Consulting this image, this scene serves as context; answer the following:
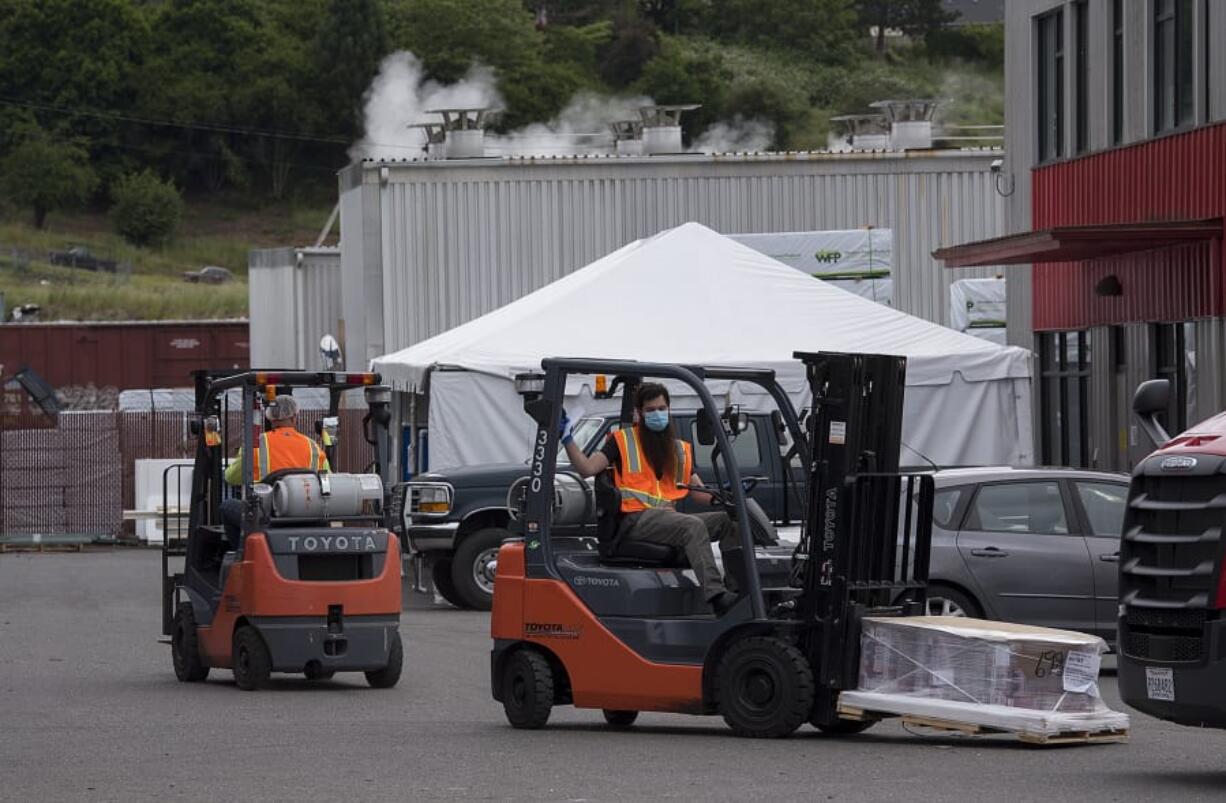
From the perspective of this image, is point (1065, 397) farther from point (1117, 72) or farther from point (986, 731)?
point (986, 731)

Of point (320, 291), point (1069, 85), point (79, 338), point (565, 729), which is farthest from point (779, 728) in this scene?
point (79, 338)

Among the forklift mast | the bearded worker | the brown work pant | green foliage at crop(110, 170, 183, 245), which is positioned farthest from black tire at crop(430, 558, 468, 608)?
green foliage at crop(110, 170, 183, 245)


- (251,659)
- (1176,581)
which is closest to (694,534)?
(1176,581)

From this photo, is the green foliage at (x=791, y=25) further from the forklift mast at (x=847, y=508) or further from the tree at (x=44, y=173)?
the forklift mast at (x=847, y=508)

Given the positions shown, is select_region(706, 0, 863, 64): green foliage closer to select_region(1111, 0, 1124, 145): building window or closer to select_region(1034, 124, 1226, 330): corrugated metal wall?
select_region(1034, 124, 1226, 330): corrugated metal wall

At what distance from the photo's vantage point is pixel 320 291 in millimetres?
48406

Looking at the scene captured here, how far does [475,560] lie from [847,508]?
11.3 m

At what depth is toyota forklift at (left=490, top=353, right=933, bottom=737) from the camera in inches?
476

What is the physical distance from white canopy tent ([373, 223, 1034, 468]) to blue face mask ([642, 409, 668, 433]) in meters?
12.5

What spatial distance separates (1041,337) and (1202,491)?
1948 cm

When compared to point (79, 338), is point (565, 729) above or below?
below

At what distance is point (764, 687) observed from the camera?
12.1m

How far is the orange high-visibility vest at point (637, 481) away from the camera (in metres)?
12.7

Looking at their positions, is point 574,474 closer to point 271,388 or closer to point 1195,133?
point 271,388
